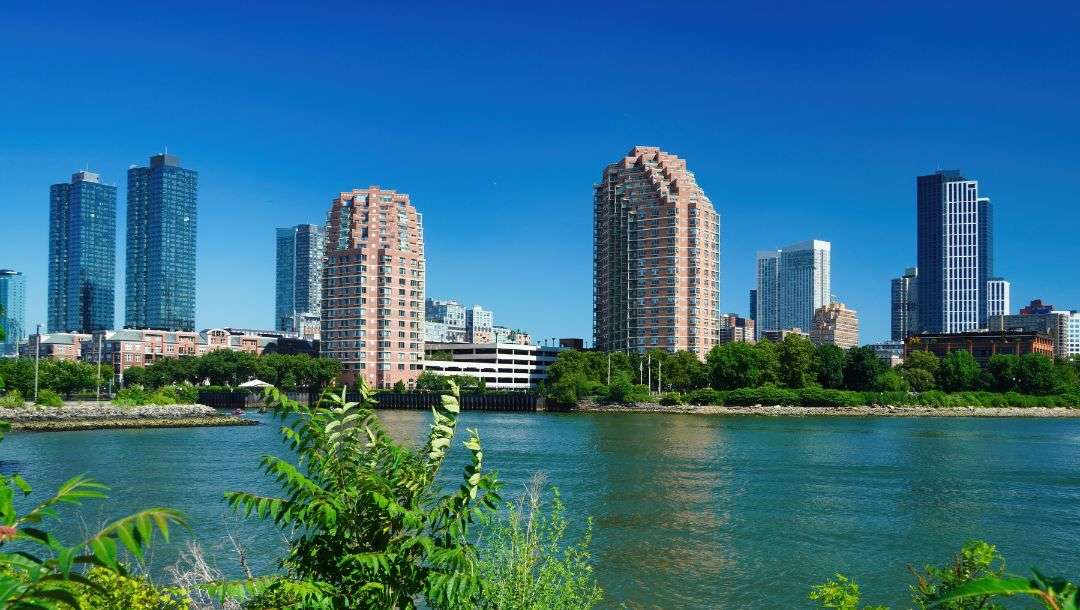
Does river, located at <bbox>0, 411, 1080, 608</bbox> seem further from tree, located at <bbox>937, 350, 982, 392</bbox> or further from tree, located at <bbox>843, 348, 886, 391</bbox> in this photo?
tree, located at <bbox>937, 350, 982, 392</bbox>

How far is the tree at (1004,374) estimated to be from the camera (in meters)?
156

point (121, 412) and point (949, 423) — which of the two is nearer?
point (121, 412)

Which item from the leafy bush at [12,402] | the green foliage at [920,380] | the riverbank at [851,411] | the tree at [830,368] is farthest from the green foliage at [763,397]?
the leafy bush at [12,402]

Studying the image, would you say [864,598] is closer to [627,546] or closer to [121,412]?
[627,546]

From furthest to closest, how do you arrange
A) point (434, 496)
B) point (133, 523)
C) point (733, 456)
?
point (733, 456)
point (434, 496)
point (133, 523)

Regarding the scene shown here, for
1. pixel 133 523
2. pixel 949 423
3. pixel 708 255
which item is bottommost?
pixel 949 423

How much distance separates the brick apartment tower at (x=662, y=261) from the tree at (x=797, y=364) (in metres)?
20.2

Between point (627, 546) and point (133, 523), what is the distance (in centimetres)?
2821

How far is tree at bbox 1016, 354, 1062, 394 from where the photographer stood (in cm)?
15312

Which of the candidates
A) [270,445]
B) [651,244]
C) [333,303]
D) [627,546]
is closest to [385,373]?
[333,303]

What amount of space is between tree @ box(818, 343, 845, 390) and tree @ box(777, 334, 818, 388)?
1.13 meters

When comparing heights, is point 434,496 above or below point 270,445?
above

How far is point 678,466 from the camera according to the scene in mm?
56375

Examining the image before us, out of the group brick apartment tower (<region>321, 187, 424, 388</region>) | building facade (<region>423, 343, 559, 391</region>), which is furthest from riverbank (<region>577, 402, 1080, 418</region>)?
building facade (<region>423, 343, 559, 391</region>)
